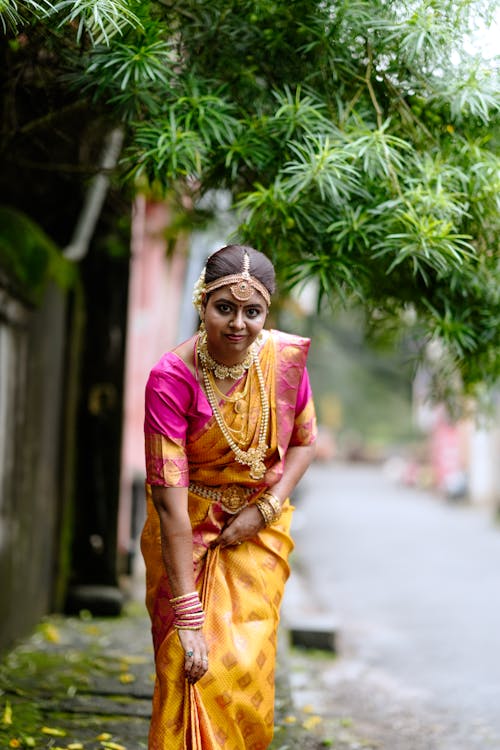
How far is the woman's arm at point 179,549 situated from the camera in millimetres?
3148

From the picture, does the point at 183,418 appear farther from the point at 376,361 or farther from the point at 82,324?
the point at 376,361

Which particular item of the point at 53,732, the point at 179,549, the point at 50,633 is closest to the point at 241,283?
the point at 179,549

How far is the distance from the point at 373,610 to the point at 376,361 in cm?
2226

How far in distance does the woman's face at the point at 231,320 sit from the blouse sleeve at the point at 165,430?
19cm

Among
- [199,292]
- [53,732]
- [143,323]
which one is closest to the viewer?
[199,292]

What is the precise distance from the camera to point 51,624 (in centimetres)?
688

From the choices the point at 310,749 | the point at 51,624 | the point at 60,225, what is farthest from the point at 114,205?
the point at 310,749

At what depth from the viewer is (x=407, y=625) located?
870 cm

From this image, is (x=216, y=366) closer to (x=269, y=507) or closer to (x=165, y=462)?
(x=165, y=462)

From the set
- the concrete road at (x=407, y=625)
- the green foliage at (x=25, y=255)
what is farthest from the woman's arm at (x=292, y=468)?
the green foliage at (x=25, y=255)

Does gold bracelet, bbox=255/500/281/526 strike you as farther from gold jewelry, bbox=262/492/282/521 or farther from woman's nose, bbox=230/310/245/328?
woman's nose, bbox=230/310/245/328

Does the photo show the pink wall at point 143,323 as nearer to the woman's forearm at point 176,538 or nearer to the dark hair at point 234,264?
the woman's forearm at point 176,538

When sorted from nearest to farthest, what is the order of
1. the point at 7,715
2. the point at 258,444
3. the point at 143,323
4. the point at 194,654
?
the point at 194,654, the point at 258,444, the point at 7,715, the point at 143,323

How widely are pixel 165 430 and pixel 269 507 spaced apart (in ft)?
1.72
